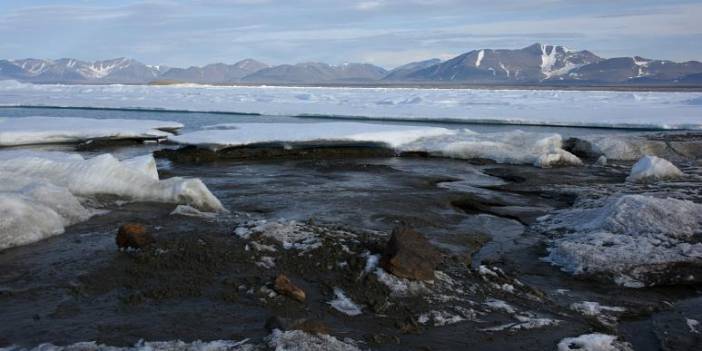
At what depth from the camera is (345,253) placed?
5410 millimetres

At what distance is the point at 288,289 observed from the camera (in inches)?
180

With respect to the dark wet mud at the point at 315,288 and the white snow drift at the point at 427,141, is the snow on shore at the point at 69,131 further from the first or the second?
the dark wet mud at the point at 315,288

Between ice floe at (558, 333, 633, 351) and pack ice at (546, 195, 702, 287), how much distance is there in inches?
49.4

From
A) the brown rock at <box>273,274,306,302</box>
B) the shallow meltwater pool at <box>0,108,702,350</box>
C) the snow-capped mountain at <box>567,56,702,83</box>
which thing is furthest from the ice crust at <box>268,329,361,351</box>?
the snow-capped mountain at <box>567,56,702,83</box>

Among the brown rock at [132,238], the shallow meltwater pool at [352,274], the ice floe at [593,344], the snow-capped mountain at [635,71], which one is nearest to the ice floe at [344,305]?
the shallow meltwater pool at [352,274]

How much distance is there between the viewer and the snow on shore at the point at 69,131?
13945mm

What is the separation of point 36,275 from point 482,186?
21.1 feet

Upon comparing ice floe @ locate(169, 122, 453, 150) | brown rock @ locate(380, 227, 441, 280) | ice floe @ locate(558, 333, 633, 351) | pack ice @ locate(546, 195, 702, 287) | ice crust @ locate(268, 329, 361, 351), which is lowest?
ice floe @ locate(558, 333, 633, 351)

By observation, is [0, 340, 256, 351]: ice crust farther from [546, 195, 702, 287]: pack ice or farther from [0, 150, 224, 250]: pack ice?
[546, 195, 702, 287]: pack ice

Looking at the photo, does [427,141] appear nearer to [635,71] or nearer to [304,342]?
[304,342]

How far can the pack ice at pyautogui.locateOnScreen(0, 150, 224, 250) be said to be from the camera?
5.95 metres

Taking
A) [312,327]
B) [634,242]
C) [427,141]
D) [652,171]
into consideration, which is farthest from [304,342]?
[427,141]

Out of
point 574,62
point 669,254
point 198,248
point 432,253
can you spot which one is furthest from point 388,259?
point 574,62

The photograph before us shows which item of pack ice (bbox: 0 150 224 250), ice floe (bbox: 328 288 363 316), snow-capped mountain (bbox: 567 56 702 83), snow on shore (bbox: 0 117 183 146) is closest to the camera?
ice floe (bbox: 328 288 363 316)
